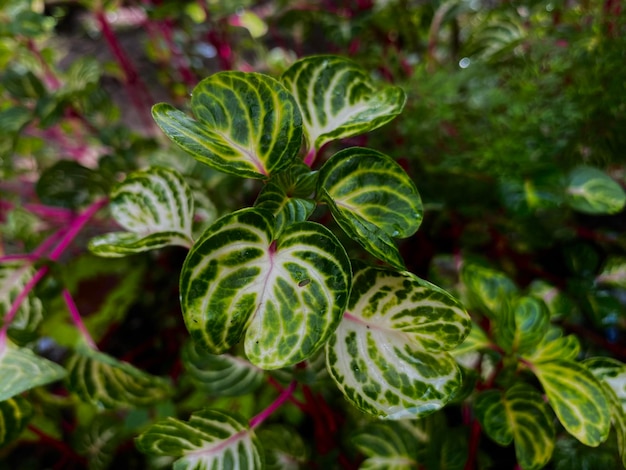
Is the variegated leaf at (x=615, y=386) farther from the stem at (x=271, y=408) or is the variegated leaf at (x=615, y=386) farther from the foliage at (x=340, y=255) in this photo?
the stem at (x=271, y=408)

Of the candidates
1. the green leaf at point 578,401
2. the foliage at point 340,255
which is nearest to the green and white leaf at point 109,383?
the foliage at point 340,255

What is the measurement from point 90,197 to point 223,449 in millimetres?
665

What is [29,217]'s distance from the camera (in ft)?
3.58

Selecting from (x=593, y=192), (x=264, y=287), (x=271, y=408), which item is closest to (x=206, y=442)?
(x=271, y=408)

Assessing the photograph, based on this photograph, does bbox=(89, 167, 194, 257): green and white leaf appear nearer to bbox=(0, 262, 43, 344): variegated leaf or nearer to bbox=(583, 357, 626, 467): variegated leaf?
bbox=(0, 262, 43, 344): variegated leaf

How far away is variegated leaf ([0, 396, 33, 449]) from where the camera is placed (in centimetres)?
56

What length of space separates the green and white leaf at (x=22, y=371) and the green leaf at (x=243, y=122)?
340 millimetres

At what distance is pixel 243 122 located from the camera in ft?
1.45

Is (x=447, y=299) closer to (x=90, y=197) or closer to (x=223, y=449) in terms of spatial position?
(x=223, y=449)

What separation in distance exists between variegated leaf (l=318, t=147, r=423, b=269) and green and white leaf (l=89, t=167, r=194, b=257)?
192 millimetres

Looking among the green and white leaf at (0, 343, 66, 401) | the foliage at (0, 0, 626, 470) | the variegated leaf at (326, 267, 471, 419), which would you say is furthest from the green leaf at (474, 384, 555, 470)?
the green and white leaf at (0, 343, 66, 401)

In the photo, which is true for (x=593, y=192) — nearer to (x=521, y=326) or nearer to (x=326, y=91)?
(x=521, y=326)

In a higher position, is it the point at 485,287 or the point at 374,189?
the point at 374,189

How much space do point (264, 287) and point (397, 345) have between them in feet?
0.51
